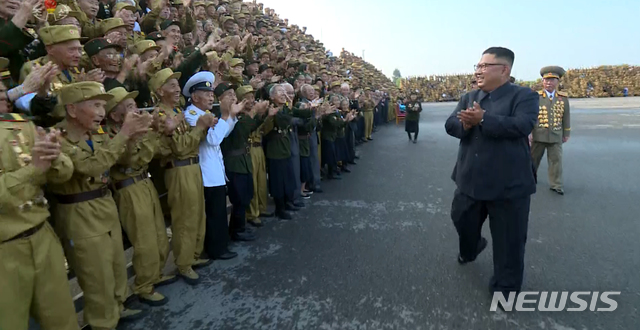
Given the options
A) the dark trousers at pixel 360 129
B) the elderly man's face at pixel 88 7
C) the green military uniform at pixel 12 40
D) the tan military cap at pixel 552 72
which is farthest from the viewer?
the dark trousers at pixel 360 129

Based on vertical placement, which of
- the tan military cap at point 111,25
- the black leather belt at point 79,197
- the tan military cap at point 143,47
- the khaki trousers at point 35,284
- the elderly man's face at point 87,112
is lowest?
the khaki trousers at point 35,284

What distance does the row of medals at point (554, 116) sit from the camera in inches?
261

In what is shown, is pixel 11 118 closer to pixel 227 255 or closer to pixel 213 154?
pixel 213 154

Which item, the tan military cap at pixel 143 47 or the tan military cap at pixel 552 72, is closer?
the tan military cap at pixel 143 47

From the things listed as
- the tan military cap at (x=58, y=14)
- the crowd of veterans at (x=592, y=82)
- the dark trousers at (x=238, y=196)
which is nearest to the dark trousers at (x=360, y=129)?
the dark trousers at (x=238, y=196)

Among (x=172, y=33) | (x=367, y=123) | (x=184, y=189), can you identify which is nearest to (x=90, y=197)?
(x=184, y=189)

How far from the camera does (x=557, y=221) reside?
5246 millimetres

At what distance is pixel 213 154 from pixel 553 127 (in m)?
5.52

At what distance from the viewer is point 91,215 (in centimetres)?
275

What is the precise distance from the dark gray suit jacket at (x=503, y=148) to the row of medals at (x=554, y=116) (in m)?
3.91

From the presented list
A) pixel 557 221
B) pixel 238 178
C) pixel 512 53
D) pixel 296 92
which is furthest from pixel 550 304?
pixel 296 92

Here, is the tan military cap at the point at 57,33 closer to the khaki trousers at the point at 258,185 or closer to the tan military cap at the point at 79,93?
the tan military cap at the point at 79,93

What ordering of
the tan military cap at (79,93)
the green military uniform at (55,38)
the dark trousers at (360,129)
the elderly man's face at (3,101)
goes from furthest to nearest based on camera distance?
the dark trousers at (360,129)
the green military uniform at (55,38)
the tan military cap at (79,93)
the elderly man's face at (3,101)

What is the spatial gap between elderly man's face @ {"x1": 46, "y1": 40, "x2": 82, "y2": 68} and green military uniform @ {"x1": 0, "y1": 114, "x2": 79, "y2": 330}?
2.82 ft
